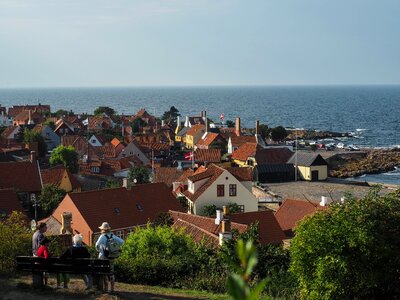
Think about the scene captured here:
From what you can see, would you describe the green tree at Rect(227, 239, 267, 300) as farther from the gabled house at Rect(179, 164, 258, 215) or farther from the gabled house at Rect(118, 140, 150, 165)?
the gabled house at Rect(118, 140, 150, 165)

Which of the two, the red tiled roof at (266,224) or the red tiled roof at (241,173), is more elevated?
the red tiled roof at (241,173)

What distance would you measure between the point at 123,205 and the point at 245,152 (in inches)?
1533

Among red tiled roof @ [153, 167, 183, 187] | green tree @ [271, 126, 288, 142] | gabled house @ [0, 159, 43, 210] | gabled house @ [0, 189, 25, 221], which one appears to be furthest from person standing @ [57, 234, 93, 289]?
green tree @ [271, 126, 288, 142]

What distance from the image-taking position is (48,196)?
A: 3662cm

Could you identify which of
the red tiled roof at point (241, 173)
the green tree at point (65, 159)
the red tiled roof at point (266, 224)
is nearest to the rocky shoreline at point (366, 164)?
the green tree at point (65, 159)

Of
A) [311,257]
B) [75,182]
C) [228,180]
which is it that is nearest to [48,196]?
[75,182]

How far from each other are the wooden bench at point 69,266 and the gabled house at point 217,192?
24.0 metres

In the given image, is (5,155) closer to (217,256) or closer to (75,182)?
(75,182)

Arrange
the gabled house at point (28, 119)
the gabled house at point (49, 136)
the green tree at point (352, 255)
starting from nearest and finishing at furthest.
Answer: the green tree at point (352, 255), the gabled house at point (49, 136), the gabled house at point (28, 119)

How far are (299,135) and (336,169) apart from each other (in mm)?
40186

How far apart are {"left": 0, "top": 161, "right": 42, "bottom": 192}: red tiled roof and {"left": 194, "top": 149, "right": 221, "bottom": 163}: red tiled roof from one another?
27758 millimetres

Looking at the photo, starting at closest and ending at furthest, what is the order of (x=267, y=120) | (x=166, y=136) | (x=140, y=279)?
(x=140, y=279) < (x=166, y=136) < (x=267, y=120)

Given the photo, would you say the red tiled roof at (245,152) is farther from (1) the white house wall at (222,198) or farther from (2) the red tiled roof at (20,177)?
(2) the red tiled roof at (20,177)

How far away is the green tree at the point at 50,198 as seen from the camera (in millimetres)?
36031
